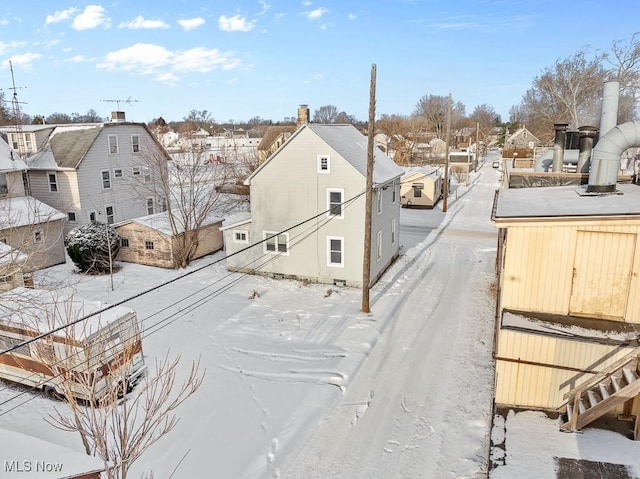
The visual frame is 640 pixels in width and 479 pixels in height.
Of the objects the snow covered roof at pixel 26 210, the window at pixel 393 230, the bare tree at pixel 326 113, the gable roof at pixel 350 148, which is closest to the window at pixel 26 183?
the snow covered roof at pixel 26 210

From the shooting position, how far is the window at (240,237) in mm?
22672

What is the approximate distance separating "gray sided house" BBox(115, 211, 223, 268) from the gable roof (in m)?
5.27

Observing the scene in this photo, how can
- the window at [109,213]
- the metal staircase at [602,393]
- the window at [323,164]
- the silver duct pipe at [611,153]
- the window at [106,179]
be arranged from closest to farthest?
the metal staircase at [602,393] < the silver duct pipe at [611,153] < the window at [323,164] < the window at [106,179] < the window at [109,213]

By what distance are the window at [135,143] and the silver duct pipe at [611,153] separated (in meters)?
27.6

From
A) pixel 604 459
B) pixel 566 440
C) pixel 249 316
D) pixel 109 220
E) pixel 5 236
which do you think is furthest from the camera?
pixel 109 220

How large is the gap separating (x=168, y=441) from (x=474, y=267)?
17555 millimetres

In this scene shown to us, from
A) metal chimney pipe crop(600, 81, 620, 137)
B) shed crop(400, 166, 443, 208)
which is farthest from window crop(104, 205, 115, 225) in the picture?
metal chimney pipe crop(600, 81, 620, 137)

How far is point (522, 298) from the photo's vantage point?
37.2 ft

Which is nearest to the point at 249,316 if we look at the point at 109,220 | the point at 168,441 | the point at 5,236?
the point at 168,441

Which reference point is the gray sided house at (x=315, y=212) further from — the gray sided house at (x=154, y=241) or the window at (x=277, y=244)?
the gray sided house at (x=154, y=241)

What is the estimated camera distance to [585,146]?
17.1 meters

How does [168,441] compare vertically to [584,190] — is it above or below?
below

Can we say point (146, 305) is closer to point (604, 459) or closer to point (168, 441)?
point (168, 441)

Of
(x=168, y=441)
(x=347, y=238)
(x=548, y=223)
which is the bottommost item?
(x=168, y=441)
